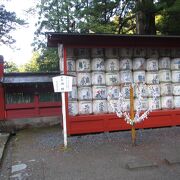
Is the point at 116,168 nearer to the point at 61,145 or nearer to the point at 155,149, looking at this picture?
the point at 155,149

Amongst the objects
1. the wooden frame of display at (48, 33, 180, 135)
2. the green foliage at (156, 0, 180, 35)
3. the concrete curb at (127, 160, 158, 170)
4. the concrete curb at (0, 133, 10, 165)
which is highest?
the green foliage at (156, 0, 180, 35)

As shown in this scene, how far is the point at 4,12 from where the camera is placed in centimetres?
1981

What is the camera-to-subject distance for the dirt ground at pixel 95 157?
20.2 ft

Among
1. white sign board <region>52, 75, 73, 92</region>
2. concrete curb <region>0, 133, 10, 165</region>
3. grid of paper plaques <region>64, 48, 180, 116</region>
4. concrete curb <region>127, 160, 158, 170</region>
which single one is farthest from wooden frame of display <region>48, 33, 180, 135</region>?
concrete curb <region>127, 160, 158, 170</region>

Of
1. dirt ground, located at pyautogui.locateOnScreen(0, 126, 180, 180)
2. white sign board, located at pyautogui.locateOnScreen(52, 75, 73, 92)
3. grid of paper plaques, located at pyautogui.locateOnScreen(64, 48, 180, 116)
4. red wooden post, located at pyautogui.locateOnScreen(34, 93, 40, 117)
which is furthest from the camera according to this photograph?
red wooden post, located at pyautogui.locateOnScreen(34, 93, 40, 117)

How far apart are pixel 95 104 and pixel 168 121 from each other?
2.61 meters

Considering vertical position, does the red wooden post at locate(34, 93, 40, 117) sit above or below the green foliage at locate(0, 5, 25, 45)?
below

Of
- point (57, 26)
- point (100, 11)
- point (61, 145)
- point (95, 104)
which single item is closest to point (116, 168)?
point (61, 145)

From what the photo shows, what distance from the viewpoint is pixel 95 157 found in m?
7.36

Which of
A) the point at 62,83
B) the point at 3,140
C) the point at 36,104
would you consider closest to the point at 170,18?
the point at 36,104

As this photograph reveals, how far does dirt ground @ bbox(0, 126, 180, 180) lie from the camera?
6.16 meters

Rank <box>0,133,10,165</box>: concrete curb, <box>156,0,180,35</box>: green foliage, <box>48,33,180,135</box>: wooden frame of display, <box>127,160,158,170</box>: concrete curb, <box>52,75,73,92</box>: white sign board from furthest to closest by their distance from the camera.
→ 1. <box>156,0,180,35</box>: green foliage
2. <box>48,33,180,135</box>: wooden frame of display
3. <box>52,75,73,92</box>: white sign board
4. <box>0,133,10,165</box>: concrete curb
5. <box>127,160,158,170</box>: concrete curb

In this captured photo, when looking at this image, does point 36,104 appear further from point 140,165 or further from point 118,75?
point 140,165

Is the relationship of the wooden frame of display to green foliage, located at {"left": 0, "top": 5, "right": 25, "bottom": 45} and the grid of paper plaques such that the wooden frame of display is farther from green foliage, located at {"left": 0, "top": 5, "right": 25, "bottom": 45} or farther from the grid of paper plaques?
→ green foliage, located at {"left": 0, "top": 5, "right": 25, "bottom": 45}
